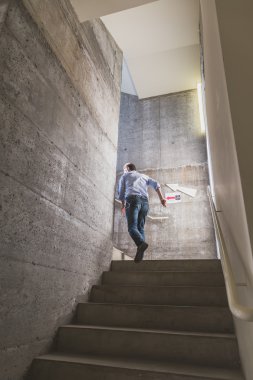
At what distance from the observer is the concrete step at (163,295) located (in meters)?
2.65

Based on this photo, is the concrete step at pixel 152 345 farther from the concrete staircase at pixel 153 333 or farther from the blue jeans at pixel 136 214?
the blue jeans at pixel 136 214

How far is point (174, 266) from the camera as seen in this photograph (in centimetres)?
338

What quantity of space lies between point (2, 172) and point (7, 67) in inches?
30.9

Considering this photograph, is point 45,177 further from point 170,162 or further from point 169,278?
point 170,162

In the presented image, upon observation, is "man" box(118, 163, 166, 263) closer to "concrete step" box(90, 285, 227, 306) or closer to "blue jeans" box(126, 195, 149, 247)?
"blue jeans" box(126, 195, 149, 247)

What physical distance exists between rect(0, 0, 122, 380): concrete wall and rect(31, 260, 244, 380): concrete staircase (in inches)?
8.4

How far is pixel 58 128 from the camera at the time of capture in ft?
8.64

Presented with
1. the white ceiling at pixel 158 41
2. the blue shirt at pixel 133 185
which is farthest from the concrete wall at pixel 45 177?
the white ceiling at pixel 158 41

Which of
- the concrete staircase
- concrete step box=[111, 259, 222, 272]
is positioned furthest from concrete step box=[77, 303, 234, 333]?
concrete step box=[111, 259, 222, 272]

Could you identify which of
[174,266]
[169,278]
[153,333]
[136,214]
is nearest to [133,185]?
[136,214]

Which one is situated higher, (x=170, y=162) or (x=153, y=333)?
(x=170, y=162)

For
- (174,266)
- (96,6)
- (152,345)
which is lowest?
(152,345)

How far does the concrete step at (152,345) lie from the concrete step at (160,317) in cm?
20

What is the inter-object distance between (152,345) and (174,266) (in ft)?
4.25
